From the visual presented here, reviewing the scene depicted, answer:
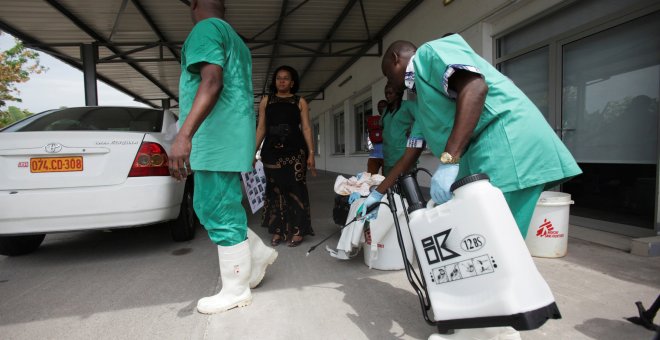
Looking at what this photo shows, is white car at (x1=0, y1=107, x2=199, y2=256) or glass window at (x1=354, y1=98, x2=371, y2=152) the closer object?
white car at (x1=0, y1=107, x2=199, y2=256)

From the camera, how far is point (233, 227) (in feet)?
7.04

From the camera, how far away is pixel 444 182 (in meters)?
1.37

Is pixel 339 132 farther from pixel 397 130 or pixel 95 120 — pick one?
pixel 397 130

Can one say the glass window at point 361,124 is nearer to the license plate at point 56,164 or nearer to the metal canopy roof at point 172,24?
the metal canopy roof at point 172,24

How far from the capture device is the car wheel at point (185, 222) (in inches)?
145

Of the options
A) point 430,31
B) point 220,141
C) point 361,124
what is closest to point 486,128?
point 220,141

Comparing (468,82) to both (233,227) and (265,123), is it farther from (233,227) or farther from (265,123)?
(265,123)

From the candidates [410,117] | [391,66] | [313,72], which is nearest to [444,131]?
[391,66]

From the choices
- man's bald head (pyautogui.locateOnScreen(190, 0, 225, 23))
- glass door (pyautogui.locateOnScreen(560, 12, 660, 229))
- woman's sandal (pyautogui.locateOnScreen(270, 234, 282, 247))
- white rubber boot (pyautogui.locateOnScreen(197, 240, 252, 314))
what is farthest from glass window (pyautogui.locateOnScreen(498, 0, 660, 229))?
man's bald head (pyautogui.locateOnScreen(190, 0, 225, 23))

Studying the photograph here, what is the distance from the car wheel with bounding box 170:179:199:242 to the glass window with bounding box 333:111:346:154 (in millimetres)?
10138

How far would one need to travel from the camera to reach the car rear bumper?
2.76m

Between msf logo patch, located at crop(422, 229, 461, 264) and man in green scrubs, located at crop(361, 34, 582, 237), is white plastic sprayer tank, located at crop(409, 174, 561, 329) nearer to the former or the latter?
msf logo patch, located at crop(422, 229, 461, 264)

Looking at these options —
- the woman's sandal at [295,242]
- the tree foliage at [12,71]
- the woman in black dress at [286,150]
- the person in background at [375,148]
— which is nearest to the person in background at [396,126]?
the person in background at [375,148]

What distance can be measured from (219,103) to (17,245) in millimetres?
2890
